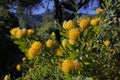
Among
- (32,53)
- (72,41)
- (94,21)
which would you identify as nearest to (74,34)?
(72,41)

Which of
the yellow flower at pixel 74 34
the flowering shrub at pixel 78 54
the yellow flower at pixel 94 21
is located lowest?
the flowering shrub at pixel 78 54

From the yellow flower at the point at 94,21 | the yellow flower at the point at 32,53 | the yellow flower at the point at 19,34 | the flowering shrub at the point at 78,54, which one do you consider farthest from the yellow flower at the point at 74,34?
the yellow flower at the point at 19,34

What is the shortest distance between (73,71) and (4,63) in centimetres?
1209

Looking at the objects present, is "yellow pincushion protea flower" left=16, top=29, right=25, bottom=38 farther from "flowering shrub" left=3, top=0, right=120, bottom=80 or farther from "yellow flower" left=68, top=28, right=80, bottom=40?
"yellow flower" left=68, top=28, right=80, bottom=40

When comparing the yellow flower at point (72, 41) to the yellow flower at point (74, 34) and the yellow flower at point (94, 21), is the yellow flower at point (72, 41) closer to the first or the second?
the yellow flower at point (74, 34)

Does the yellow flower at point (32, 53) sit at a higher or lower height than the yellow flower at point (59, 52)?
higher

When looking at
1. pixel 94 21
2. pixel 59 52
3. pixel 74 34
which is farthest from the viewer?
pixel 94 21

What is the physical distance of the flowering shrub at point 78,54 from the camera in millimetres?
2320

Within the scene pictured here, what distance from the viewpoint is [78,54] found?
2322 mm

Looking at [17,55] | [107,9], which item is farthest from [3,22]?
[107,9]

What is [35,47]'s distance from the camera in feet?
8.21

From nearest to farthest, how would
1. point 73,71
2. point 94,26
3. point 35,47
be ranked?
point 73,71 < point 35,47 < point 94,26

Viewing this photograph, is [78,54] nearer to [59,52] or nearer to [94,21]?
[59,52]

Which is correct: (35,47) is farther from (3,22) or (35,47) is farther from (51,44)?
(3,22)
